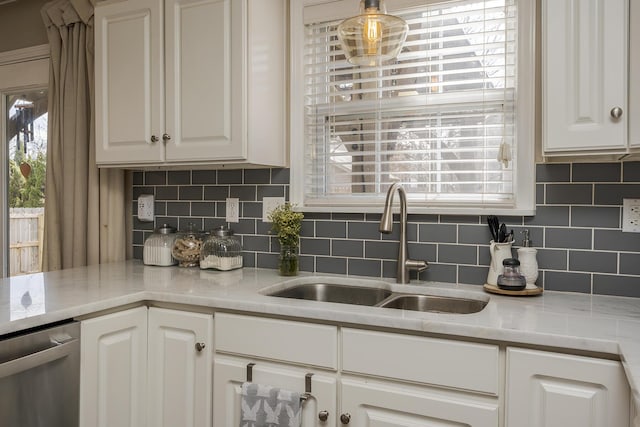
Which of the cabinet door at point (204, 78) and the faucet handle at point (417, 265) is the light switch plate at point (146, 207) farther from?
the faucet handle at point (417, 265)

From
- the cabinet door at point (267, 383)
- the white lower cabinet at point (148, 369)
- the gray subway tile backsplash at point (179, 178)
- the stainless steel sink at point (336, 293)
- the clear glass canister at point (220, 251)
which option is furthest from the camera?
the gray subway tile backsplash at point (179, 178)

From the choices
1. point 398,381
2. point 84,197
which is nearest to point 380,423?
point 398,381

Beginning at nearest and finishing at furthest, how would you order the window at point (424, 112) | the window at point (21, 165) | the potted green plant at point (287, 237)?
the window at point (424, 112) < the potted green plant at point (287, 237) < the window at point (21, 165)

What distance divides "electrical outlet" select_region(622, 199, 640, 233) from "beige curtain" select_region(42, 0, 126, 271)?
7.71 feet

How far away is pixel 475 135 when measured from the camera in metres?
2.01

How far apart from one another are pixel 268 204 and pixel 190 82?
655 millimetres

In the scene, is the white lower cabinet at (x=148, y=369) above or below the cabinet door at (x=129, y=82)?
below

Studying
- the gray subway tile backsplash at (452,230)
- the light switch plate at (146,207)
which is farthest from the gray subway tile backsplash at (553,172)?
the light switch plate at (146,207)

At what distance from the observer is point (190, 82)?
2.15m

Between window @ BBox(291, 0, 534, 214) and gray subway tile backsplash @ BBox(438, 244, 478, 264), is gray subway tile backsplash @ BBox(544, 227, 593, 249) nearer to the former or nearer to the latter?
window @ BBox(291, 0, 534, 214)

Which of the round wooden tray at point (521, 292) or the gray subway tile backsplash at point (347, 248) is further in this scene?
the gray subway tile backsplash at point (347, 248)

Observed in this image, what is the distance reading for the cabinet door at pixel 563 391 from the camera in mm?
1231

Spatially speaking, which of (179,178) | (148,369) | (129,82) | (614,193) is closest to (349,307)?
(148,369)

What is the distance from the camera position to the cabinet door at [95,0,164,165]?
2230 millimetres
